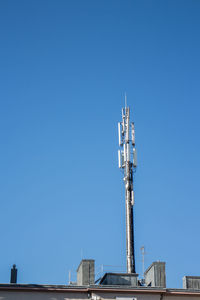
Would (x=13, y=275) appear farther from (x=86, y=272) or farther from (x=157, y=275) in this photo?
(x=157, y=275)

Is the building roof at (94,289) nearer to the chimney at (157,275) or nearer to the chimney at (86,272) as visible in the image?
the chimney at (86,272)

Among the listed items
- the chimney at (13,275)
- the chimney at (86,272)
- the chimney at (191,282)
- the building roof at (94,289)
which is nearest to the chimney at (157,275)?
the building roof at (94,289)

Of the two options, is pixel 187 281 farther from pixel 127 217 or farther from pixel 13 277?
pixel 127 217

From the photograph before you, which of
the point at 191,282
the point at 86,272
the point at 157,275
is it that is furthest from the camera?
the point at 191,282

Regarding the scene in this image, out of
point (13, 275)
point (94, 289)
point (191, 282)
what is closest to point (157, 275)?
point (191, 282)

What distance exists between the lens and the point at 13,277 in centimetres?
6525

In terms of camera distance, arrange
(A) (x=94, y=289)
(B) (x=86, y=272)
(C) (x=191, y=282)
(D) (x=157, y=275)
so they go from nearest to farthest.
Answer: (A) (x=94, y=289) → (B) (x=86, y=272) → (D) (x=157, y=275) → (C) (x=191, y=282)

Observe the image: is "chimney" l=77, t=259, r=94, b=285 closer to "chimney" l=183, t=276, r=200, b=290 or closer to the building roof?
the building roof

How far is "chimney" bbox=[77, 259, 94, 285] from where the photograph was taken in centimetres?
6291

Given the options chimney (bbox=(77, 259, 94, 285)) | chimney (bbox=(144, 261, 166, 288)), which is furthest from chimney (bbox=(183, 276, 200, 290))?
chimney (bbox=(77, 259, 94, 285))

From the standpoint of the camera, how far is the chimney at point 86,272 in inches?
2477

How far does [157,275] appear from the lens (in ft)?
212

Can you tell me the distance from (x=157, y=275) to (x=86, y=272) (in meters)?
5.65

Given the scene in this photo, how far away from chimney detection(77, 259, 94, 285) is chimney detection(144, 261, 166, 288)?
197 inches
